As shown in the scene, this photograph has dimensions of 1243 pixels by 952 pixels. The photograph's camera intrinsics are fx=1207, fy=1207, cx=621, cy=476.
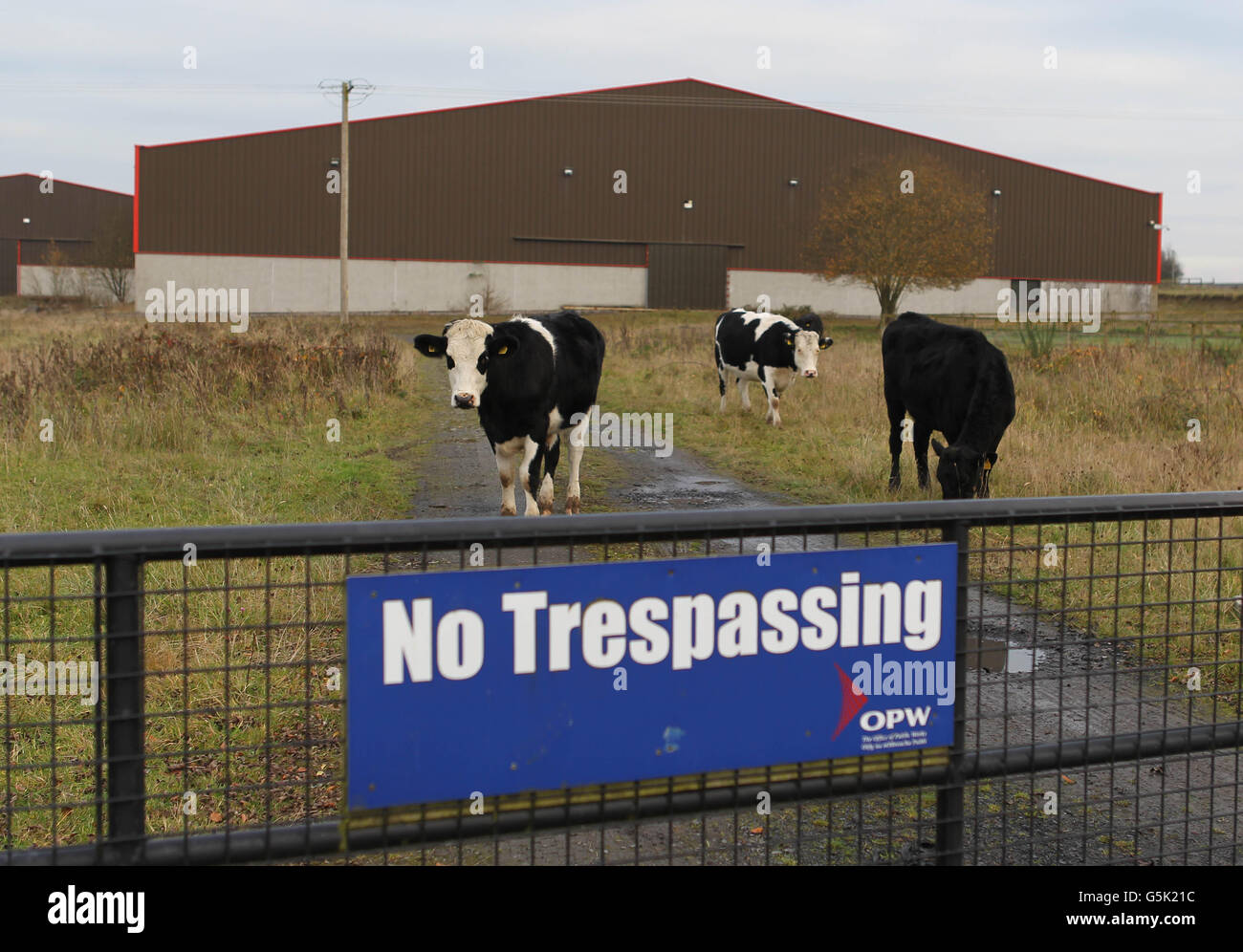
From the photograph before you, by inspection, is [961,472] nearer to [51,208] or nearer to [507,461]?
[507,461]

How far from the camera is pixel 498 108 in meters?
55.4

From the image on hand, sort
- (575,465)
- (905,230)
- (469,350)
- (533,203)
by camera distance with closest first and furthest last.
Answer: (469,350), (575,465), (905,230), (533,203)

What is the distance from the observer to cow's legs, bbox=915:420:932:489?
12.5 metres

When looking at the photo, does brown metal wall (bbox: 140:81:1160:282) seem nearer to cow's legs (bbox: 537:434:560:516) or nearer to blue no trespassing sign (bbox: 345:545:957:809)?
cow's legs (bbox: 537:434:560:516)

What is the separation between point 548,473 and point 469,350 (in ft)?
5.18

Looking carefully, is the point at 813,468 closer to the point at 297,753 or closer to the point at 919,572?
the point at 297,753

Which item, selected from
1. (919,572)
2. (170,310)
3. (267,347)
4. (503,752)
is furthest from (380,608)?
(170,310)

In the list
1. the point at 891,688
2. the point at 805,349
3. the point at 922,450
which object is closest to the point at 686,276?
the point at 805,349

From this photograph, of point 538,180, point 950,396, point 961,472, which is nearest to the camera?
point 961,472

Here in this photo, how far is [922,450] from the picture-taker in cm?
1272

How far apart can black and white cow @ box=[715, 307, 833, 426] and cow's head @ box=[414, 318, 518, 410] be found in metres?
8.55

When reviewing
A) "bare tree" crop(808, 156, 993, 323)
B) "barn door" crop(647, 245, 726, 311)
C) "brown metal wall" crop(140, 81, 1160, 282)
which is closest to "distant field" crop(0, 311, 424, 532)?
"bare tree" crop(808, 156, 993, 323)

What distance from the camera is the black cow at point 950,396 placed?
10.4 metres

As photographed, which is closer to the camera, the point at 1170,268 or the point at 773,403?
the point at 773,403
